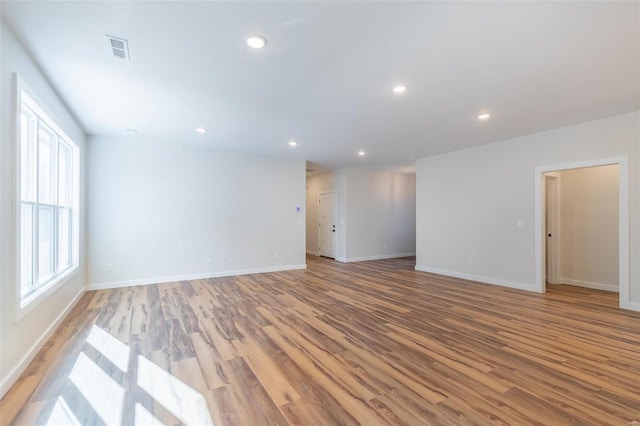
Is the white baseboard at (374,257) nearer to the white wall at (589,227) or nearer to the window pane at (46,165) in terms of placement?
the white wall at (589,227)

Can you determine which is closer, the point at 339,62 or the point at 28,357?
the point at 28,357

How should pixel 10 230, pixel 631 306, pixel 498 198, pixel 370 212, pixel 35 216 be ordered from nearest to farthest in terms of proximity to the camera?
pixel 10 230 → pixel 35 216 → pixel 631 306 → pixel 498 198 → pixel 370 212

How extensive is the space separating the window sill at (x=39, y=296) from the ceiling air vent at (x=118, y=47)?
2215 millimetres

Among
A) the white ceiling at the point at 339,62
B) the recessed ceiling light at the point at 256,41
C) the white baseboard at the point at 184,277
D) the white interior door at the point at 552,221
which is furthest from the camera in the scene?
the white interior door at the point at 552,221

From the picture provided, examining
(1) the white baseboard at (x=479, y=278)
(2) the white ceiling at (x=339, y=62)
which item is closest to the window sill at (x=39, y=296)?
(2) the white ceiling at (x=339, y=62)

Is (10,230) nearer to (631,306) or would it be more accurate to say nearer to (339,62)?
(339,62)

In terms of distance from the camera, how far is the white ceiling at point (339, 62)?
6.64 ft

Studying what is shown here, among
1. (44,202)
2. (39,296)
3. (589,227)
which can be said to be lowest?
(39,296)

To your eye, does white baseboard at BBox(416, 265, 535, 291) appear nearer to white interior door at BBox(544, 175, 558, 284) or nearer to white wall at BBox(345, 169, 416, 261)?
white interior door at BBox(544, 175, 558, 284)

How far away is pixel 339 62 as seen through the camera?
264cm

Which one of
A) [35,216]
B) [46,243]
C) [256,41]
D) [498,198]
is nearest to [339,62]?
[256,41]

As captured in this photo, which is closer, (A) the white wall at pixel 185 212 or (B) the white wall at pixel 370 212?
(A) the white wall at pixel 185 212

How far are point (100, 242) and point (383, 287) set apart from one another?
17.2ft

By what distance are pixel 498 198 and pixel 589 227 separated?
1701mm
